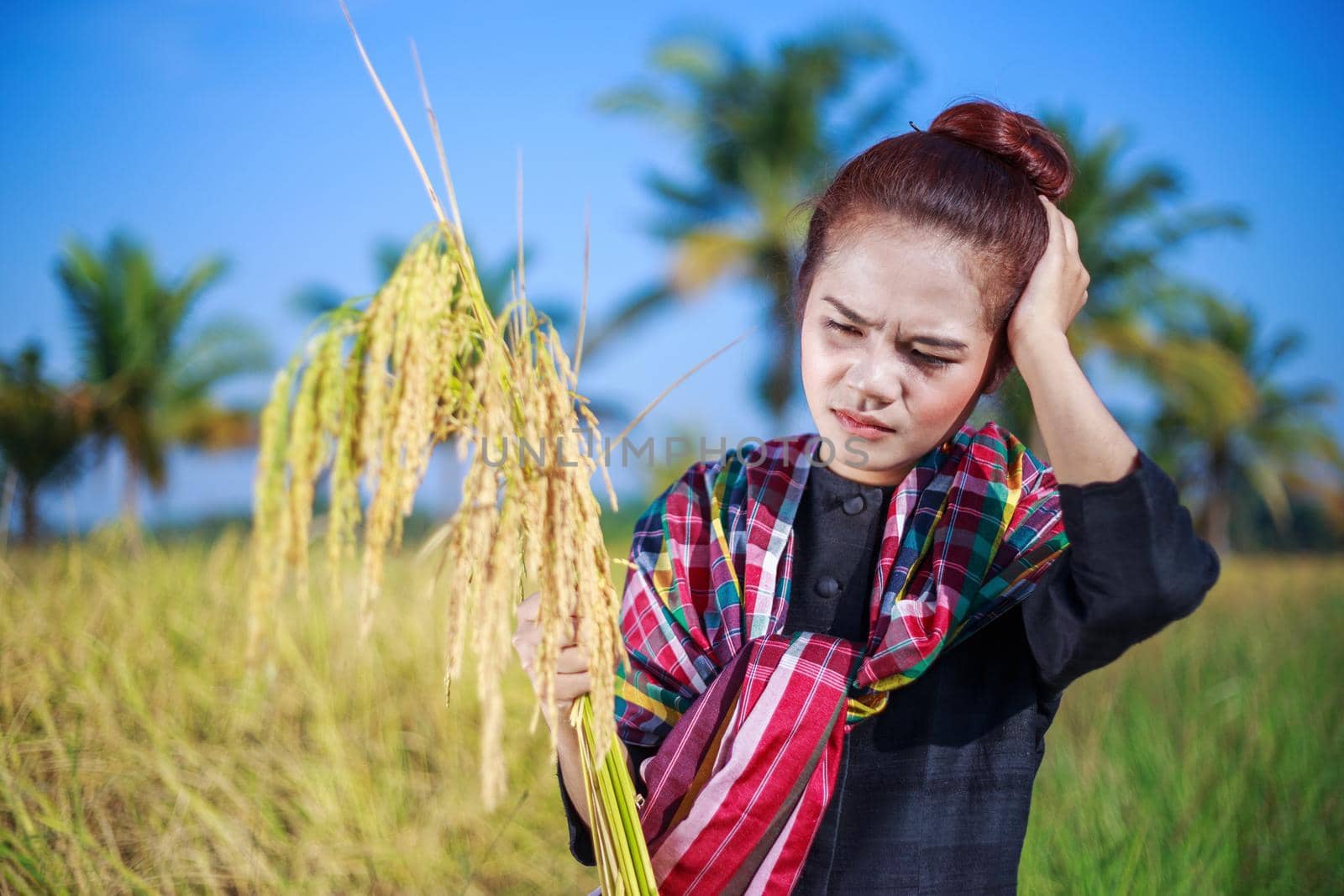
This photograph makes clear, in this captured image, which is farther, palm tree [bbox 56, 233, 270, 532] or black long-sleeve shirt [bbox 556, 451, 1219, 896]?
palm tree [bbox 56, 233, 270, 532]

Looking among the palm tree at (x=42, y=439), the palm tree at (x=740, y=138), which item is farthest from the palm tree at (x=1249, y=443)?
the palm tree at (x=42, y=439)

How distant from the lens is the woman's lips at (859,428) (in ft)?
5.42

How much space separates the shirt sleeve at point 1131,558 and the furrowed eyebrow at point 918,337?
31 centimetres

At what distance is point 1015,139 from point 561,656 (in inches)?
48.5

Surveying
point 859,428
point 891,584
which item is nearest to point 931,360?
point 859,428

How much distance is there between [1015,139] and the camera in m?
1.72

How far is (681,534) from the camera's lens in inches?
70.7

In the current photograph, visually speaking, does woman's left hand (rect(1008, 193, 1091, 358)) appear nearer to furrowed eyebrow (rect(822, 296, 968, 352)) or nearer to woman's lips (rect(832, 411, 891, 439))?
furrowed eyebrow (rect(822, 296, 968, 352))

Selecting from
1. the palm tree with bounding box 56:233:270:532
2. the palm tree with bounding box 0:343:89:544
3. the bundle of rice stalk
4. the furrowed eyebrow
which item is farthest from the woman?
the palm tree with bounding box 56:233:270:532

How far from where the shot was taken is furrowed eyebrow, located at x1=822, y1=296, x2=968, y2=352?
1560mm

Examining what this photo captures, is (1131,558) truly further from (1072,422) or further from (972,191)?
(972,191)

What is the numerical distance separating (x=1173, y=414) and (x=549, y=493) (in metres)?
31.4

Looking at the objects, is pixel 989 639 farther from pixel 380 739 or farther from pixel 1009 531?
pixel 380 739

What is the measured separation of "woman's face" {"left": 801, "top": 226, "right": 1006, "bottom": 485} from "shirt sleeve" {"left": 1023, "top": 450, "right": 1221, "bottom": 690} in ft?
0.99
